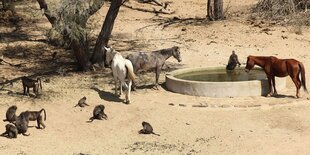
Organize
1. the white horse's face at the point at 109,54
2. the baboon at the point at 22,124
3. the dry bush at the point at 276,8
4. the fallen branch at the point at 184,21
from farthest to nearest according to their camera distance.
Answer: the fallen branch at the point at 184,21 < the dry bush at the point at 276,8 < the white horse's face at the point at 109,54 < the baboon at the point at 22,124

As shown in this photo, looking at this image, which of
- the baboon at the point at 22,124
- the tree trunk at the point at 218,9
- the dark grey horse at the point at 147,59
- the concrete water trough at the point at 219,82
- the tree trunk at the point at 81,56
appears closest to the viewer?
the baboon at the point at 22,124

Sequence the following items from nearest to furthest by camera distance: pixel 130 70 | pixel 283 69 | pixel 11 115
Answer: pixel 11 115
pixel 130 70
pixel 283 69

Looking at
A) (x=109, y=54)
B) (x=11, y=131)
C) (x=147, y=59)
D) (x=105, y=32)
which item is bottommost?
(x=11, y=131)

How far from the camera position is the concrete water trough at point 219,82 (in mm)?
15594

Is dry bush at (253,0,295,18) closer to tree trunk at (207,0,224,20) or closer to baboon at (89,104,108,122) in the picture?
tree trunk at (207,0,224,20)

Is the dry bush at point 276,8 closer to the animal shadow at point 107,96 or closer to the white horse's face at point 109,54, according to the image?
the white horse's face at point 109,54

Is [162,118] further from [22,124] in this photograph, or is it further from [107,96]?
[22,124]

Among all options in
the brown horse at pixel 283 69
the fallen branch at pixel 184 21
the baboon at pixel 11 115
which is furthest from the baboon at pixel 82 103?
the fallen branch at pixel 184 21

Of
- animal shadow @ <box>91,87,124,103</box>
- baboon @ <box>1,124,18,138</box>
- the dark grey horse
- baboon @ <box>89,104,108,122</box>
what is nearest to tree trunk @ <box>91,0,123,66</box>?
animal shadow @ <box>91,87,124,103</box>

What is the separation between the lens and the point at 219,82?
15680 millimetres

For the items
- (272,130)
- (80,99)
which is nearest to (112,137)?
(80,99)

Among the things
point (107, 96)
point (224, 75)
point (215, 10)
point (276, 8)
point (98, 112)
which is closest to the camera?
point (98, 112)

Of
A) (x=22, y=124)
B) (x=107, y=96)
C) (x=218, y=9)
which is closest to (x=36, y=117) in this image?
(x=22, y=124)

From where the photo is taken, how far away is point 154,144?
40.5 feet
